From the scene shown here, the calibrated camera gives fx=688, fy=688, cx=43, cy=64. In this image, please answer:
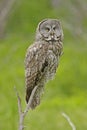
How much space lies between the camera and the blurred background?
23.9 meters

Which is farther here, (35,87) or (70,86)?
(70,86)

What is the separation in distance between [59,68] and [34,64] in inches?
1159

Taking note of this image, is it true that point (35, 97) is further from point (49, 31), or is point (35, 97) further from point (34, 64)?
point (49, 31)

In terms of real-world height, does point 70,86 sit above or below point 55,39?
below

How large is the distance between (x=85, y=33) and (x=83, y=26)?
4.88ft

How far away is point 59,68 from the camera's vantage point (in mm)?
36531

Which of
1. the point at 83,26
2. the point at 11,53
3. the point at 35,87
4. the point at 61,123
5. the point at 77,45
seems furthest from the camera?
the point at 83,26

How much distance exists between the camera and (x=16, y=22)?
45.5 m

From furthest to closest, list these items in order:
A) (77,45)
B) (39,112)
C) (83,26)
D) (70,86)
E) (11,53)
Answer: (83,26)
(77,45)
(11,53)
(70,86)
(39,112)

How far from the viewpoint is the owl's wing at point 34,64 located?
23.1ft

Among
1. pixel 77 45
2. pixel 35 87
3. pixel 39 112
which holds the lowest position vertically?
pixel 77 45

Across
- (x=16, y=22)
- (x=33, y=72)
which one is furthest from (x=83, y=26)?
(x=33, y=72)

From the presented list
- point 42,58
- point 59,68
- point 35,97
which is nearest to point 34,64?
point 42,58

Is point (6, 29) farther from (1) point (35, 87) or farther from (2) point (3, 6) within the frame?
(1) point (35, 87)
